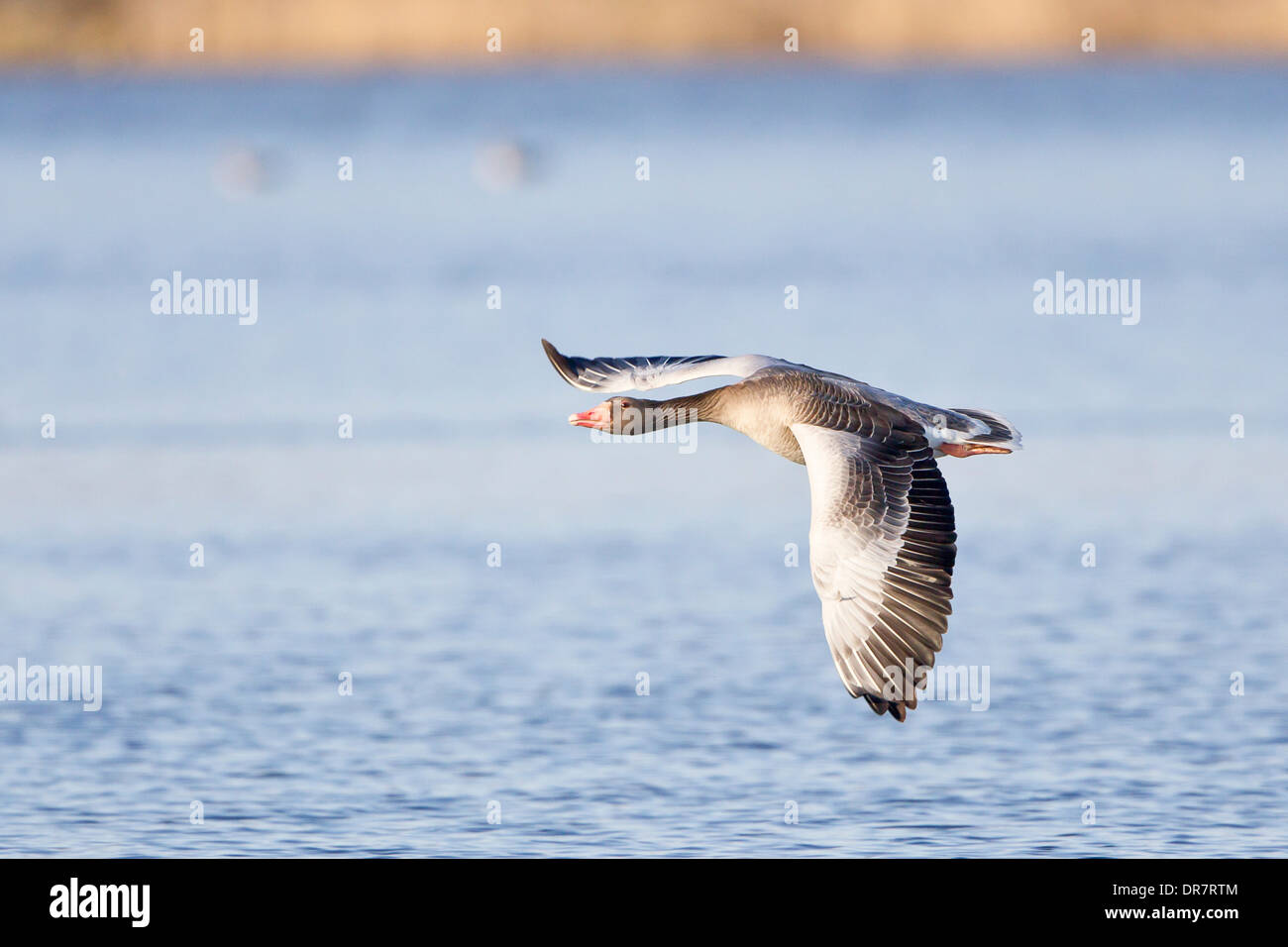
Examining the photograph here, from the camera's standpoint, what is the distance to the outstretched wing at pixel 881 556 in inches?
415

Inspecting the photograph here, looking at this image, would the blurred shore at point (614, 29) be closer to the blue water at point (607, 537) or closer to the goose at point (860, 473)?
the blue water at point (607, 537)

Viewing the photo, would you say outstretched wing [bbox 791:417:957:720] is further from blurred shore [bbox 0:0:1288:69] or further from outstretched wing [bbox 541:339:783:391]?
blurred shore [bbox 0:0:1288:69]

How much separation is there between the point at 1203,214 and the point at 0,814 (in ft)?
116

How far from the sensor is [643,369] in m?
13.2

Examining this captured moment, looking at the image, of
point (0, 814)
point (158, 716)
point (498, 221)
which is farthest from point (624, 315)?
point (0, 814)

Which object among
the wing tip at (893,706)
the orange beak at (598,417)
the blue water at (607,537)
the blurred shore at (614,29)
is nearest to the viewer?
the wing tip at (893,706)

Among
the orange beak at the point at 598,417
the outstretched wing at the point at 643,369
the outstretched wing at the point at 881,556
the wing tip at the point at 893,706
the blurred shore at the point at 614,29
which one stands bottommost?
the wing tip at the point at 893,706

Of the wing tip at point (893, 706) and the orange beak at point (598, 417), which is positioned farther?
the orange beak at point (598, 417)

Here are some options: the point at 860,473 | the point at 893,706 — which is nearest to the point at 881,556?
the point at 860,473

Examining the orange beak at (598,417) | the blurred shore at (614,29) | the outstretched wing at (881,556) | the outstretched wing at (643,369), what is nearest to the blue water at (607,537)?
the outstretched wing at (881,556)

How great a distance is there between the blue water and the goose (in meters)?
1.71

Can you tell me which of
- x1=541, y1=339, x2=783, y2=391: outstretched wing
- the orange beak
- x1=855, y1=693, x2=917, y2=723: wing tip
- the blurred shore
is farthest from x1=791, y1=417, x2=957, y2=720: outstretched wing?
the blurred shore

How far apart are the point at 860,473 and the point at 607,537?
9.21m

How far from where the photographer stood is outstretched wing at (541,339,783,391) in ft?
42.7
